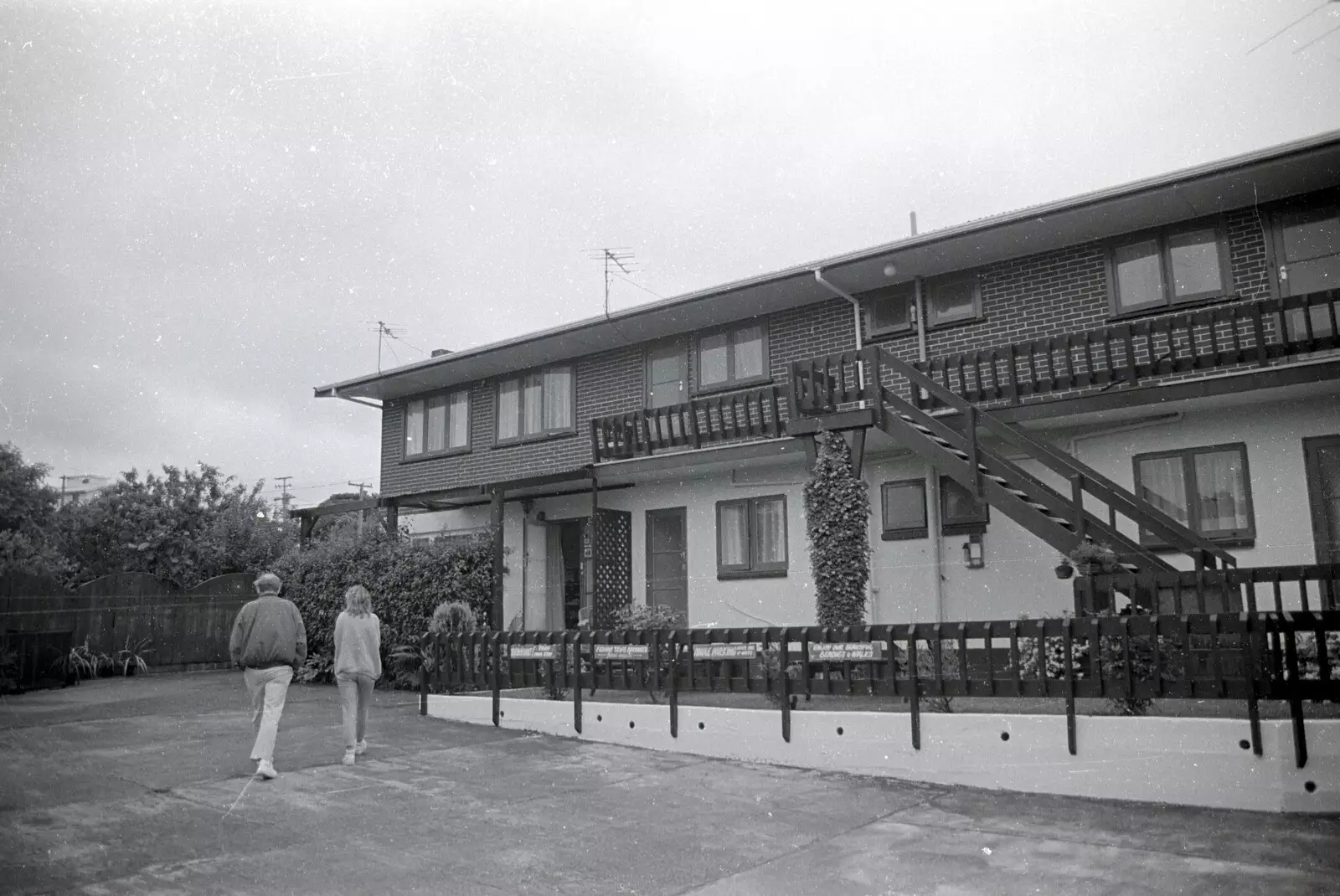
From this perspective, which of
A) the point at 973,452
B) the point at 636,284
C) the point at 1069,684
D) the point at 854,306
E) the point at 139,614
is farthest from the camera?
the point at 139,614

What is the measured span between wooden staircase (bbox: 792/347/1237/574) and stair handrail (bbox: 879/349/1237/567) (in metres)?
0.01

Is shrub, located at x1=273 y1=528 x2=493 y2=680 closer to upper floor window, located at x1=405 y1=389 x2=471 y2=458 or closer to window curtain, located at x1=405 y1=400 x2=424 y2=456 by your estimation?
upper floor window, located at x1=405 y1=389 x2=471 y2=458

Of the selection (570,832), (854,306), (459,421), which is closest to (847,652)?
(570,832)

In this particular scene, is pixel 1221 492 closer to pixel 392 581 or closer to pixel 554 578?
pixel 554 578

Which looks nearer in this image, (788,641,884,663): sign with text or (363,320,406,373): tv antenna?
(788,641,884,663): sign with text

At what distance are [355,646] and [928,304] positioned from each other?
9.47 m

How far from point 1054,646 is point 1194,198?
660 centimetres

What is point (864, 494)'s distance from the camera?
1209 centimetres

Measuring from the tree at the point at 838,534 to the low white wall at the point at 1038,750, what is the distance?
7.71 ft

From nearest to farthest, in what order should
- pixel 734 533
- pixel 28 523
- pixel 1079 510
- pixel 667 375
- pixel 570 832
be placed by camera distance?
1. pixel 570 832
2. pixel 1079 510
3. pixel 28 523
4. pixel 734 533
5. pixel 667 375

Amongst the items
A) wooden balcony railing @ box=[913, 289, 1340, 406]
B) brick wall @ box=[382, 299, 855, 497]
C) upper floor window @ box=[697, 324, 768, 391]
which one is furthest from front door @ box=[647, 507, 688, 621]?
wooden balcony railing @ box=[913, 289, 1340, 406]

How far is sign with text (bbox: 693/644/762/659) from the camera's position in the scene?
395 inches

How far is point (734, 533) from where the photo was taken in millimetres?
16422

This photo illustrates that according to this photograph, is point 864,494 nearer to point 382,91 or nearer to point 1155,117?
point 1155,117
